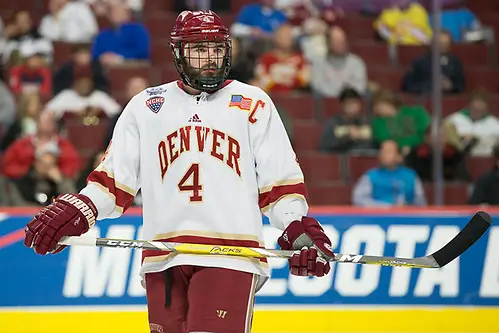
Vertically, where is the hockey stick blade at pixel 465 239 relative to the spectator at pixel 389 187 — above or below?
above

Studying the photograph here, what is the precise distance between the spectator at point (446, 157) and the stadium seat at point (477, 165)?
77 millimetres

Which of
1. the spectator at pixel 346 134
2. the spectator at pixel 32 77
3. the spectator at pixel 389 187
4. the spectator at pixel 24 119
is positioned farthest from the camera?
the spectator at pixel 32 77

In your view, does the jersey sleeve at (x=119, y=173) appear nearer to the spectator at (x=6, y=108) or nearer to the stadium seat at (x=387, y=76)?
the spectator at (x=6, y=108)

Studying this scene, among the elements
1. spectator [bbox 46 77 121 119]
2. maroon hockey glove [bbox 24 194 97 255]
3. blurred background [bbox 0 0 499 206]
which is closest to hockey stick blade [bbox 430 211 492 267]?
maroon hockey glove [bbox 24 194 97 255]

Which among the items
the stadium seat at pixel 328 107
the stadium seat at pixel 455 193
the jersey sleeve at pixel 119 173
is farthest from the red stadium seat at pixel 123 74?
the jersey sleeve at pixel 119 173

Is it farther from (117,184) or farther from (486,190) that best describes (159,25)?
(117,184)

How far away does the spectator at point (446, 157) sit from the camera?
25.1ft

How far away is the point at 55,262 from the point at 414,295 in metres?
1.92

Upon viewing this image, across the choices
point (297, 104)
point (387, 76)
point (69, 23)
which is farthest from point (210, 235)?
point (387, 76)

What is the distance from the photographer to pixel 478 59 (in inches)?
370

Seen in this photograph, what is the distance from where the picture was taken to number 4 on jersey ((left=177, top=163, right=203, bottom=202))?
332 centimetres

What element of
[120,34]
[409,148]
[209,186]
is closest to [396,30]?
→ [409,148]

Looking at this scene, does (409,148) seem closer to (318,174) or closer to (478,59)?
(318,174)

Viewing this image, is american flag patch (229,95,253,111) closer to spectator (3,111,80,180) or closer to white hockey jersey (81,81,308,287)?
white hockey jersey (81,81,308,287)
